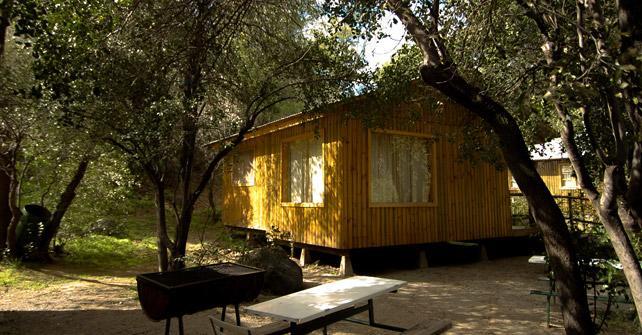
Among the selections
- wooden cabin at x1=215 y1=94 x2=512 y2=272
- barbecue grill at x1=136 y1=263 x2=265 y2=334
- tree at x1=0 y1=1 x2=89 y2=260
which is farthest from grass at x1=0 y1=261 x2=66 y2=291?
barbecue grill at x1=136 y1=263 x2=265 y2=334

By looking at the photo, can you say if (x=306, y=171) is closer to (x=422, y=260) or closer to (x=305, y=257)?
(x=305, y=257)

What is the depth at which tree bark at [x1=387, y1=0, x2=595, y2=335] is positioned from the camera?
3.24 metres

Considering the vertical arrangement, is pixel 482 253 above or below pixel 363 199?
below

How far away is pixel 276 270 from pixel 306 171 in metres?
2.96

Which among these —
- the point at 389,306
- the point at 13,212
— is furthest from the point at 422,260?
the point at 13,212

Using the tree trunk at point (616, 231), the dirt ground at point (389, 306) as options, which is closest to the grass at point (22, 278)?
the dirt ground at point (389, 306)

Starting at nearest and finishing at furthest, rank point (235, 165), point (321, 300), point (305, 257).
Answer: point (321, 300), point (305, 257), point (235, 165)

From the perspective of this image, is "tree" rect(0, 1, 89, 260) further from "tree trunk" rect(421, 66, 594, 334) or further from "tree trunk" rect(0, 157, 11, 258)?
"tree trunk" rect(421, 66, 594, 334)

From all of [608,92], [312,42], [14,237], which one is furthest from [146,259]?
[608,92]

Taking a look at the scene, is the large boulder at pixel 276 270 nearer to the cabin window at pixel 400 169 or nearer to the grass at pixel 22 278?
the cabin window at pixel 400 169

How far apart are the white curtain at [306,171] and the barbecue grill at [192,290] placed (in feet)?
15.7

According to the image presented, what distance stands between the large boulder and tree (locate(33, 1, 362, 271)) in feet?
3.83

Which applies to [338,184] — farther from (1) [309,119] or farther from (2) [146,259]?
(2) [146,259]

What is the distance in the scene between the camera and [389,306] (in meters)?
6.16
